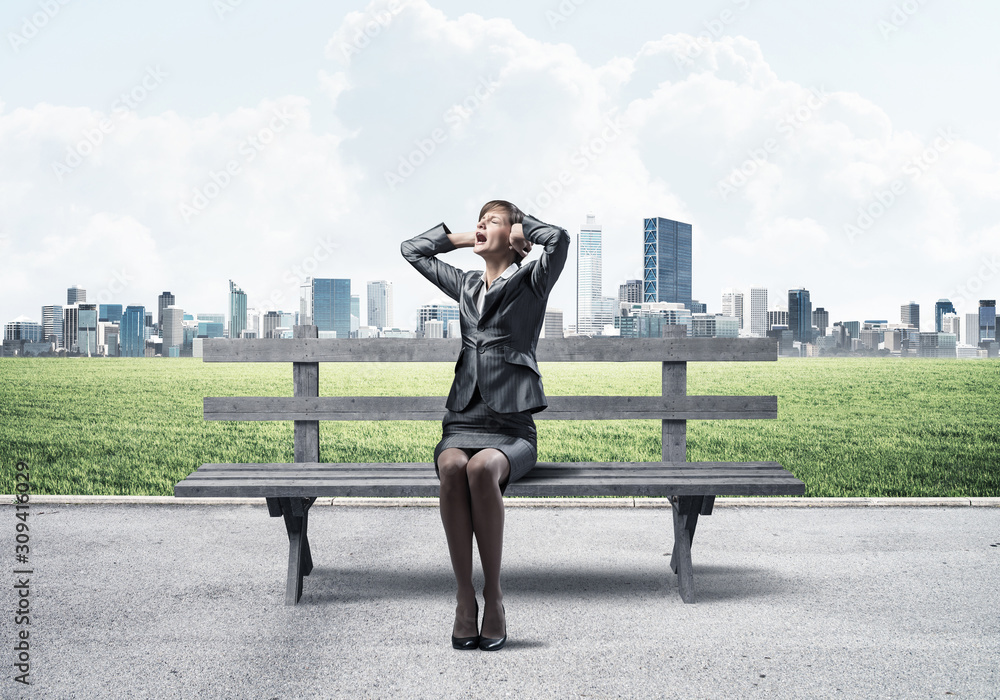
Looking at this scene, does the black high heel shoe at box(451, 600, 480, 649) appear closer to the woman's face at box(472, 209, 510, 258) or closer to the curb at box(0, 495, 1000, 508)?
the woman's face at box(472, 209, 510, 258)

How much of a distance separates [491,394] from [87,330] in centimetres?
5760

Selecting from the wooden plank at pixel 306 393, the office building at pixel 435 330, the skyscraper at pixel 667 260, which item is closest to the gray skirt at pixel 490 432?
the office building at pixel 435 330

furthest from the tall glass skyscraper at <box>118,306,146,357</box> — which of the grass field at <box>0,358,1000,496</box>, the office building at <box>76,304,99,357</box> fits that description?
the grass field at <box>0,358,1000,496</box>

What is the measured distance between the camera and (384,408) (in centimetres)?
448

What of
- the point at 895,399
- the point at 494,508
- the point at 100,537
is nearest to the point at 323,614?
the point at 494,508

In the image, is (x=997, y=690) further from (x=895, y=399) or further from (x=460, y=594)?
(x=895, y=399)

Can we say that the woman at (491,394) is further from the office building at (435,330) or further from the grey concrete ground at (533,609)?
the office building at (435,330)

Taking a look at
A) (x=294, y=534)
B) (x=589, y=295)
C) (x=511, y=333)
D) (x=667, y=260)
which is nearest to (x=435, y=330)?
(x=294, y=534)

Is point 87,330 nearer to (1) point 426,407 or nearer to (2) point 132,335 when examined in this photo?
(2) point 132,335

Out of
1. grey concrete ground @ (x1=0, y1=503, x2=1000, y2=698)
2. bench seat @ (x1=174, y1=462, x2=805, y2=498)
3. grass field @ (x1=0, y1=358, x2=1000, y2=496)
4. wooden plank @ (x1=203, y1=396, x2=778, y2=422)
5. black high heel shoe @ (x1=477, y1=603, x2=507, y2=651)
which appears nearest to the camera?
grey concrete ground @ (x1=0, y1=503, x2=1000, y2=698)

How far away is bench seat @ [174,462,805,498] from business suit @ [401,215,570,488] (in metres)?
0.19

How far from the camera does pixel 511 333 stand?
11.2ft

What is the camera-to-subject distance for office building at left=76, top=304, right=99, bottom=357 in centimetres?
5119

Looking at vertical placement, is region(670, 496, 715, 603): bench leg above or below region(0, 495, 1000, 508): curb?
above
